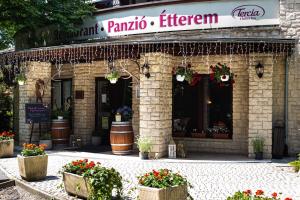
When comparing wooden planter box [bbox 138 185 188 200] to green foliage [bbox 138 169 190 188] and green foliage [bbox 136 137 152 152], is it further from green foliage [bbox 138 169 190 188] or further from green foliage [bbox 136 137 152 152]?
green foliage [bbox 136 137 152 152]

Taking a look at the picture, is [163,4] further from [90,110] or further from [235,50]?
[90,110]

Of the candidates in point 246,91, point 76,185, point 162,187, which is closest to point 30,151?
point 76,185

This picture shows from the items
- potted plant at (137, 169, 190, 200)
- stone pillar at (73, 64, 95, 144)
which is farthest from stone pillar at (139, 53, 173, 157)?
potted plant at (137, 169, 190, 200)

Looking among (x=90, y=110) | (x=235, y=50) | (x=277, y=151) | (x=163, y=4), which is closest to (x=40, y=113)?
(x=90, y=110)

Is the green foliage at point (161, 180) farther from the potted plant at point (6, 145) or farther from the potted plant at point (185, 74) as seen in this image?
the potted plant at point (6, 145)

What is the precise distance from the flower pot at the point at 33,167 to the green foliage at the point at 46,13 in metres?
7.36

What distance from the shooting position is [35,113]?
13336mm

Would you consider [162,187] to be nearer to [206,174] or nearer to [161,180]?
[161,180]

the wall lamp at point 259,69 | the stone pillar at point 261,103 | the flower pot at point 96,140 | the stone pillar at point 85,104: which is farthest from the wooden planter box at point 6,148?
the wall lamp at point 259,69

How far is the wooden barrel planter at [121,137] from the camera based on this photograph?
11.9 m

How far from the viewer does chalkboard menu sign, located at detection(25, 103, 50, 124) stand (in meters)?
13.3

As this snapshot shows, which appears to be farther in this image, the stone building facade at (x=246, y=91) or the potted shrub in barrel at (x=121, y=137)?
the potted shrub in barrel at (x=121, y=137)

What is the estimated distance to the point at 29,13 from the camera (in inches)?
607

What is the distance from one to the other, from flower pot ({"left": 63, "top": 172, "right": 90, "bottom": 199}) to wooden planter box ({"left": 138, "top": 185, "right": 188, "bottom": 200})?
125 cm
